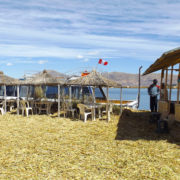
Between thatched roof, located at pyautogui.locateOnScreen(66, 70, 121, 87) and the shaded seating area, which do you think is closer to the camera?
thatched roof, located at pyautogui.locateOnScreen(66, 70, 121, 87)

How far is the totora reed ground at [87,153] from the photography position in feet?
15.8

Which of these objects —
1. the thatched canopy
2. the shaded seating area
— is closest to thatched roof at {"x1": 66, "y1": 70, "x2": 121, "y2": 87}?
the shaded seating area

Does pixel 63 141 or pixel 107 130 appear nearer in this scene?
pixel 63 141

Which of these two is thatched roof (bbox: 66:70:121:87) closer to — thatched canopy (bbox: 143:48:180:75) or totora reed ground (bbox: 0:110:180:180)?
totora reed ground (bbox: 0:110:180:180)

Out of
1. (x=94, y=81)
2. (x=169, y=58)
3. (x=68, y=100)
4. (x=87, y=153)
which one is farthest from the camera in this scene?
(x=68, y=100)

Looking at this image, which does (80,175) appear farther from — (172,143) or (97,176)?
(172,143)

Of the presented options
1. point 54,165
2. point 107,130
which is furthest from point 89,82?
point 54,165

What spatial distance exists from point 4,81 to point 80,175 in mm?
11406

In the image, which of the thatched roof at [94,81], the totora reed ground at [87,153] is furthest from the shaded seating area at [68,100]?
the totora reed ground at [87,153]

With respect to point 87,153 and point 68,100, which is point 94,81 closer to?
point 68,100

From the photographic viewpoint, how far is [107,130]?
29.6 ft

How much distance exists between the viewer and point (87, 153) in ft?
20.1

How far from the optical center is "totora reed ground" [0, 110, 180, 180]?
15.8ft

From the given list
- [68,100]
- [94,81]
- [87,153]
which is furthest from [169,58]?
[68,100]
